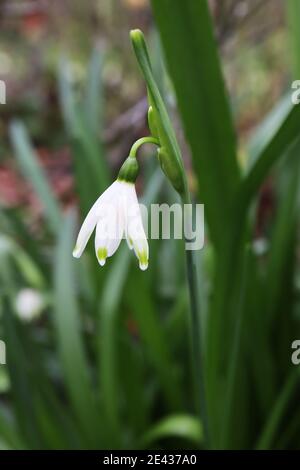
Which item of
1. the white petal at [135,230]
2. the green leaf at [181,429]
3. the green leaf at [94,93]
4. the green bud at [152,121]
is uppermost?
the green leaf at [94,93]

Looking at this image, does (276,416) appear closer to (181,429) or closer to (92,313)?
(181,429)

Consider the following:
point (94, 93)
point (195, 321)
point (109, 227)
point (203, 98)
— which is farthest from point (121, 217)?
point (94, 93)

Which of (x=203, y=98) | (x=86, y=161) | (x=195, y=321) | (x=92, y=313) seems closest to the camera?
(x=195, y=321)

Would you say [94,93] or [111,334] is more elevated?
[94,93]

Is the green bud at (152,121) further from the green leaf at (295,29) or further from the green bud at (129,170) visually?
the green leaf at (295,29)

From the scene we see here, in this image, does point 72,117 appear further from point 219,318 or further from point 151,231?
point 219,318

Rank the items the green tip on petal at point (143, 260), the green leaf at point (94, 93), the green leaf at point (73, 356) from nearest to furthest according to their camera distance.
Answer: the green tip on petal at point (143, 260) < the green leaf at point (73, 356) < the green leaf at point (94, 93)

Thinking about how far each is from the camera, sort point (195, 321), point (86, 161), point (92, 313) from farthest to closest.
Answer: point (92, 313) → point (86, 161) → point (195, 321)

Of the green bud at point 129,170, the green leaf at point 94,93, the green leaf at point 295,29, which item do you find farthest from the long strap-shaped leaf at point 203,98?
the green leaf at point 94,93
